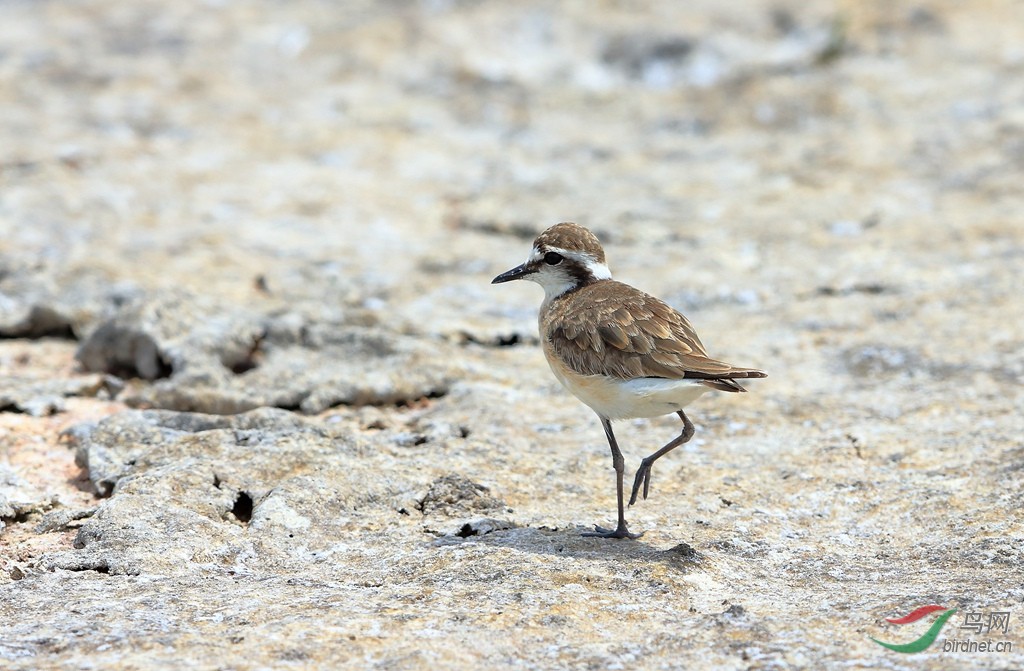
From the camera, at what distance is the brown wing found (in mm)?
4508

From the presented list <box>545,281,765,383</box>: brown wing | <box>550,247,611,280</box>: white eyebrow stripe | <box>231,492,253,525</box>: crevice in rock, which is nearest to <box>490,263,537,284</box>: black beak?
<box>550,247,611,280</box>: white eyebrow stripe

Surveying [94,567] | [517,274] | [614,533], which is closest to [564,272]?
[517,274]

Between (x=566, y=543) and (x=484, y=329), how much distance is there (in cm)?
265

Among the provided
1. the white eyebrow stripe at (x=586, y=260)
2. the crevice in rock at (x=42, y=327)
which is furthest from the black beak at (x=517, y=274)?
the crevice in rock at (x=42, y=327)

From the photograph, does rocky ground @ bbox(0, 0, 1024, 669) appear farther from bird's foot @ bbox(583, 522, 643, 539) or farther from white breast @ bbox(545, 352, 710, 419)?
white breast @ bbox(545, 352, 710, 419)

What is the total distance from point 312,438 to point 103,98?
6005 millimetres

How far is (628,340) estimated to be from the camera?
468cm

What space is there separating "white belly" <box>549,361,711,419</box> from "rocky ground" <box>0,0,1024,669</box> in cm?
52

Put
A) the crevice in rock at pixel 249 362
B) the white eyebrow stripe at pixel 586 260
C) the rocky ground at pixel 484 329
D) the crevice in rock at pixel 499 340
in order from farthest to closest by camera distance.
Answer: the crevice in rock at pixel 499 340, the crevice in rock at pixel 249 362, the white eyebrow stripe at pixel 586 260, the rocky ground at pixel 484 329

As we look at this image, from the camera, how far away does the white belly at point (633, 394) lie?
4.51m

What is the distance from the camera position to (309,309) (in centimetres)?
689

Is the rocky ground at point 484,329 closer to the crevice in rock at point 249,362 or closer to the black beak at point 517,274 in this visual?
the crevice in rock at point 249,362

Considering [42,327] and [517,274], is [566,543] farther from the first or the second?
[42,327]

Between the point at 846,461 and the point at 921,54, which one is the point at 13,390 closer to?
the point at 846,461
